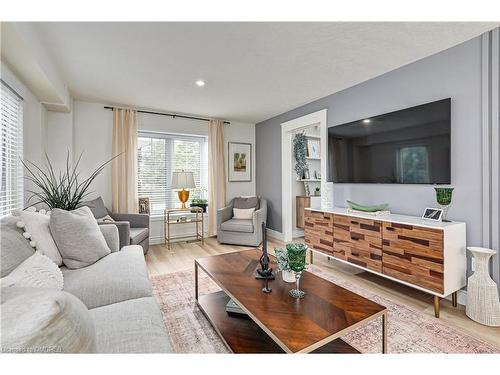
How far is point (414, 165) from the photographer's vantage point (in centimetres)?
247

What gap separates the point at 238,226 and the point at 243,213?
441mm

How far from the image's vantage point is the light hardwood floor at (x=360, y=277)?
1851 mm

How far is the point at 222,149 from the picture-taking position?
15.5 feet

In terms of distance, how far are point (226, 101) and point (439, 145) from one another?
2695mm

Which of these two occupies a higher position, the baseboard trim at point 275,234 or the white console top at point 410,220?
the white console top at point 410,220

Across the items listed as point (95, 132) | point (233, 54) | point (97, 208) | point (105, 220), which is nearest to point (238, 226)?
point (105, 220)

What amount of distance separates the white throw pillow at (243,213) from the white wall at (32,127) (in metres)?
2.89

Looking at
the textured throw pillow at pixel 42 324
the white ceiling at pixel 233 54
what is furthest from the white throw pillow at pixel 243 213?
the textured throw pillow at pixel 42 324

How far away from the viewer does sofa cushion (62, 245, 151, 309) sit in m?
1.43

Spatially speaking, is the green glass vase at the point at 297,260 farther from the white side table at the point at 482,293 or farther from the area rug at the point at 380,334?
the white side table at the point at 482,293

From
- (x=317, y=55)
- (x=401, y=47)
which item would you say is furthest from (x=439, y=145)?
(x=317, y=55)

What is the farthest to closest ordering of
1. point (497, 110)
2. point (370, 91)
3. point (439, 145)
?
point (370, 91) → point (439, 145) → point (497, 110)
